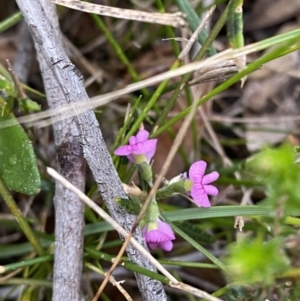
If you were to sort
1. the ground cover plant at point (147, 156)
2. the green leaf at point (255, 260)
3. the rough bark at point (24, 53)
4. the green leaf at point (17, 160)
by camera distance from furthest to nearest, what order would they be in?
the rough bark at point (24, 53), the green leaf at point (17, 160), the ground cover plant at point (147, 156), the green leaf at point (255, 260)

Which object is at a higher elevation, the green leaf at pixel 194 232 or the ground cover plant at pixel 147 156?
the ground cover plant at pixel 147 156

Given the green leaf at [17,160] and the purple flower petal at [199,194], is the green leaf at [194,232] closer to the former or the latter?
the purple flower petal at [199,194]

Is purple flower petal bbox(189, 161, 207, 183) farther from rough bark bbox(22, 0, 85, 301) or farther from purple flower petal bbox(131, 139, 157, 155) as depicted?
rough bark bbox(22, 0, 85, 301)

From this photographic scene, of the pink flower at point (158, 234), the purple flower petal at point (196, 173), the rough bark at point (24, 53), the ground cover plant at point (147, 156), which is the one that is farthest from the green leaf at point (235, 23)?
the rough bark at point (24, 53)

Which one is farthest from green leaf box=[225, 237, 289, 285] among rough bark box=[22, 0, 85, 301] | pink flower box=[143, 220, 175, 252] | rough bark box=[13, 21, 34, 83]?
rough bark box=[13, 21, 34, 83]

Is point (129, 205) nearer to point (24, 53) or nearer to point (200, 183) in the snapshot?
point (200, 183)

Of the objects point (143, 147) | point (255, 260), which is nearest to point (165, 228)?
point (143, 147)

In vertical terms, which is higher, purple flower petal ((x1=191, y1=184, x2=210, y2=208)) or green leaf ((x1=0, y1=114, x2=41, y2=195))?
green leaf ((x1=0, y1=114, x2=41, y2=195))
